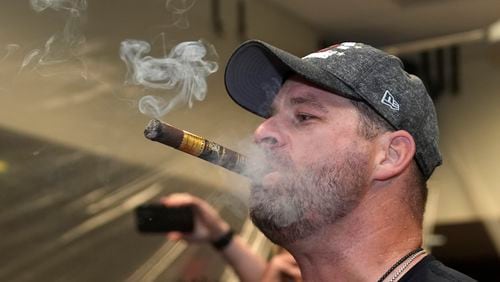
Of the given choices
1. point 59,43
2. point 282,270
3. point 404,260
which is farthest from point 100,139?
point 404,260

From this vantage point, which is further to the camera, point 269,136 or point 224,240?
point 224,240

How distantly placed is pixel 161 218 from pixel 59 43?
24.6 inches

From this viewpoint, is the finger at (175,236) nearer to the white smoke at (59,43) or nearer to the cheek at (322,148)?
the white smoke at (59,43)

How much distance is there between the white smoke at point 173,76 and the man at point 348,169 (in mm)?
180

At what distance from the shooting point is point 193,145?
2.76ft

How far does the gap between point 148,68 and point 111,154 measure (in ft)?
1.33

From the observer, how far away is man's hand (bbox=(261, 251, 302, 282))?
5.26ft

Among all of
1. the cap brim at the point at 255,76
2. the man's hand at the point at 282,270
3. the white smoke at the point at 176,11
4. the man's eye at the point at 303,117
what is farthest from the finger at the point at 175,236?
the man's eye at the point at 303,117

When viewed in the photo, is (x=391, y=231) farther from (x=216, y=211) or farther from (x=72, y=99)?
(x=216, y=211)

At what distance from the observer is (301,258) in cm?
91

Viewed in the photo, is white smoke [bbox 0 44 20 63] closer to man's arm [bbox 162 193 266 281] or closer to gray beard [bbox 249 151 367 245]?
gray beard [bbox 249 151 367 245]

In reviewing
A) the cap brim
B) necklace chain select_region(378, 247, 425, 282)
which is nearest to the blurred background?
the cap brim

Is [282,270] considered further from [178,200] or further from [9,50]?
[9,50]

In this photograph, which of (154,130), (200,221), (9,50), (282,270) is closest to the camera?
(154,130)
